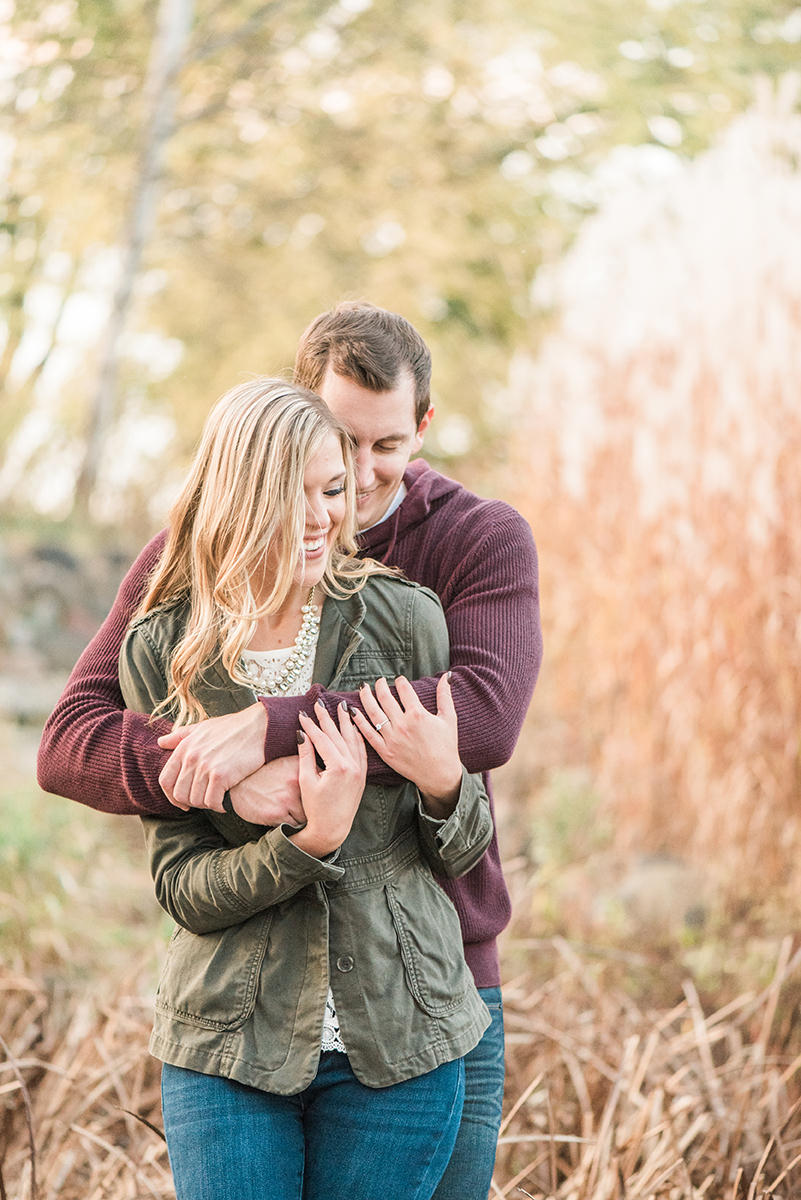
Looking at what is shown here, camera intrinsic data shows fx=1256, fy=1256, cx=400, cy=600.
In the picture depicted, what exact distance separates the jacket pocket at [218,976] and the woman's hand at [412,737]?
24 centimetres

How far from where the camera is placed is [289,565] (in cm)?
151

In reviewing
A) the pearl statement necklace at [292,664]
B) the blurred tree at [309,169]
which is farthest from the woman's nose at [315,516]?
the blurred tree at [309,169]

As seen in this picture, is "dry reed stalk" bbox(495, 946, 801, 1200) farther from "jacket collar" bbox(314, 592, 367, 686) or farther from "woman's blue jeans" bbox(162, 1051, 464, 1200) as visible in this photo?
"jacket collar" bbox(314, 592, 367, 686)

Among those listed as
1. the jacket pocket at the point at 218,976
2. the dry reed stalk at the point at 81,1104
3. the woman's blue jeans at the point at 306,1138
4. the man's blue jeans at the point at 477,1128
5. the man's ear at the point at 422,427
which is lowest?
the dry reed stalk at the point at 81,1104

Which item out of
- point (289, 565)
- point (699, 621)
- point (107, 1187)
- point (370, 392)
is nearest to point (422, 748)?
point (289, 565)

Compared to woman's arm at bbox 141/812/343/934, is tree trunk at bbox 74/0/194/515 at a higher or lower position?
lower

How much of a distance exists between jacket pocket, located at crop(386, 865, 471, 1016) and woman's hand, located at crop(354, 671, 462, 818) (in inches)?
4.9

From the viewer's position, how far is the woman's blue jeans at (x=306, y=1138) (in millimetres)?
1410

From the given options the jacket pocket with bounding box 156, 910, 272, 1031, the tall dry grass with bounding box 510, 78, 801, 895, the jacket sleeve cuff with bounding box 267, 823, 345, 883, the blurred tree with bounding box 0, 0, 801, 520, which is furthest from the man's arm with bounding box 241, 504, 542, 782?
the blurred tree with bounding box 0, 0, 801, 520

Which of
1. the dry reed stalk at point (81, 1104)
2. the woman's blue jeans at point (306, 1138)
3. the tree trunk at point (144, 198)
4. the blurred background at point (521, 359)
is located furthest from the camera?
the tree trunk at point (144, 198)

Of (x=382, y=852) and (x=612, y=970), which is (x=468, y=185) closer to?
(x=612, y=970)

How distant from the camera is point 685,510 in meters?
4.66

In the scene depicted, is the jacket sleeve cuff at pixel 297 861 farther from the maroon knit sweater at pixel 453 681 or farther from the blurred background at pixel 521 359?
the blurred background at pixel 521 359

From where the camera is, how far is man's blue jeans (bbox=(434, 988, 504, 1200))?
171 cm
